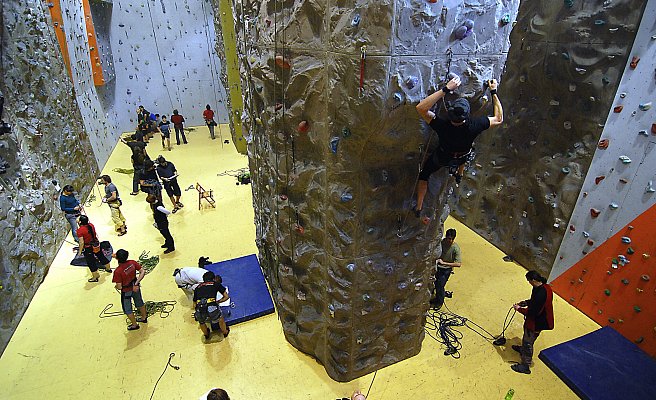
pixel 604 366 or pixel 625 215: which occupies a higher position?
pixel 625 215

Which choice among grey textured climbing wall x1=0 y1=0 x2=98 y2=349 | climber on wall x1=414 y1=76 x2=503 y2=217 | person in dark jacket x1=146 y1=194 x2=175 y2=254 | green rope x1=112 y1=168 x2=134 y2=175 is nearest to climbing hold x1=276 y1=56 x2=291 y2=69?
climber on wall x1=414 y1=76 x2=503 y2=217

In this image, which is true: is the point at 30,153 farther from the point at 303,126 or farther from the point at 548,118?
the point at 548,118

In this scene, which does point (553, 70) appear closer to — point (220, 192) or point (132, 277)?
point (132, 277)

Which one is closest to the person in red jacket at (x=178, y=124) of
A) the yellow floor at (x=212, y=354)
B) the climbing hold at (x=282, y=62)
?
the yellow floor at (x=212, y=354)

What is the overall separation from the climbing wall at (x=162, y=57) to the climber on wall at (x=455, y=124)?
36.6ft

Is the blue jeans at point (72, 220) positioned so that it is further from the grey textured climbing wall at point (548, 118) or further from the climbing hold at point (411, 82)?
the grey textured climbing wall at point (548, 118)

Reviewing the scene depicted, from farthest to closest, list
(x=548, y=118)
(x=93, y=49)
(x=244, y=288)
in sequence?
(x=93, y=49)
(x=244, y=288)
(x=548, y=118)

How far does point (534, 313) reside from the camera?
11.3ft

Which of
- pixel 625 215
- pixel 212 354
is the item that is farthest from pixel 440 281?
pixel 212 354

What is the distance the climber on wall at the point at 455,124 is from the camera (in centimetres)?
223

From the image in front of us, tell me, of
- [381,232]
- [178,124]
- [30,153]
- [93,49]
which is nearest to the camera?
[381,232]

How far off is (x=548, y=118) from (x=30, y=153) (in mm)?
7087

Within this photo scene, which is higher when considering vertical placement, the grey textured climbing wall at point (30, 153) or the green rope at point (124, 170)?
the grey textured climbing wall at point (30, 153)

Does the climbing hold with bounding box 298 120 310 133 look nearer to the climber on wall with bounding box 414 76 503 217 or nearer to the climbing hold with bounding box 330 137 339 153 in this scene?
the climbing hold with bounding box 330 137 339 153
